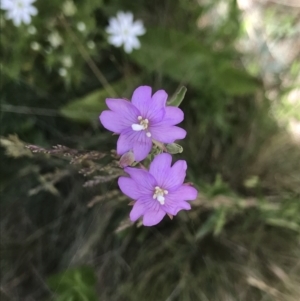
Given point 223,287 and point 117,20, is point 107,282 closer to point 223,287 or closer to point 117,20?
point 223,287

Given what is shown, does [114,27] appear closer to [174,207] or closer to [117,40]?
[117,40]

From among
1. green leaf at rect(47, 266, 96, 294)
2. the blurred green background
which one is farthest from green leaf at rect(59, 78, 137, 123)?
green leaf at rect(47, 266, 96, 294)

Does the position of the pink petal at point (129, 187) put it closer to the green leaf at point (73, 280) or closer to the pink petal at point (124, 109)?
the pink petal at point (124, 109)

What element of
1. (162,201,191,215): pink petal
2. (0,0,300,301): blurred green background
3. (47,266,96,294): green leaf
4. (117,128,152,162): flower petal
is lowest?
(47,266,96,294): green leaf

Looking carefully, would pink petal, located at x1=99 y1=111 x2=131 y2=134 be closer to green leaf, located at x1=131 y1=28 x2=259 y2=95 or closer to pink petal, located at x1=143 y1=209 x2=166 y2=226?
pink petal, located at x1=143 y1=209 x2=166 y2=226

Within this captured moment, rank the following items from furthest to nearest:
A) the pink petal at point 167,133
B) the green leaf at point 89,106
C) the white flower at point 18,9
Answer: the green leaf at point 89,106, the white flower at point 18,9, the pink petal at point 167,133

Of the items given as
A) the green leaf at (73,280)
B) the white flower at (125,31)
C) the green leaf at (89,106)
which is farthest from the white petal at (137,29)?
the green leaf at (73,280)

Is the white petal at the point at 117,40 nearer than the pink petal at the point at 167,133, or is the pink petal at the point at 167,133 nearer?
the pink petal at the point at 167,133
